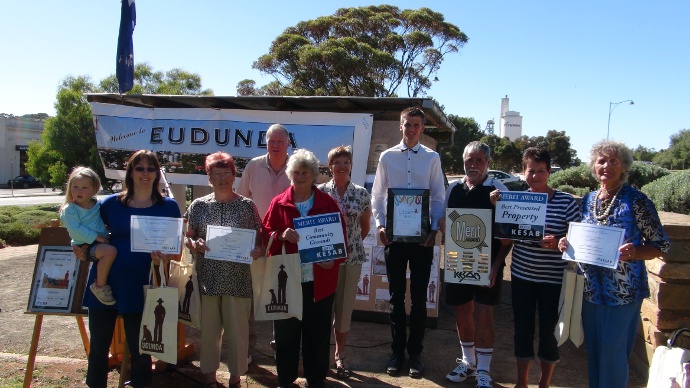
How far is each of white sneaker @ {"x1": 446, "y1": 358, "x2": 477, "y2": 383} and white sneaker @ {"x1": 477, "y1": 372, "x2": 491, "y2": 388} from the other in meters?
0.24

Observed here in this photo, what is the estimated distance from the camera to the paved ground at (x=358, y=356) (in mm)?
4312

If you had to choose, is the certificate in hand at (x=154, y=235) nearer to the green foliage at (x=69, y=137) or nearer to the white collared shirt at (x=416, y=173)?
the white collared shirt at (x=416, y=173)

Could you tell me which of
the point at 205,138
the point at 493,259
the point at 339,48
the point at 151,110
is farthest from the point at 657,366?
the point at 339,48

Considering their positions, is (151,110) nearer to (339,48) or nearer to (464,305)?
(464,305)

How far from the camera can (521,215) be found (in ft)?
11.5

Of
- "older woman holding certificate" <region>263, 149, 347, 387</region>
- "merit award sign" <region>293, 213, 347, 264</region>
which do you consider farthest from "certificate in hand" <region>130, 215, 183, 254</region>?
"merit award sign" <region>293, 213, 347, 264</region>

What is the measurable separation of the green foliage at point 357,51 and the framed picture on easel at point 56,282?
74.4ft

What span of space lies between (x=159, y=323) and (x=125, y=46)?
5358mm

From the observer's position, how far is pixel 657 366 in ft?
9.36

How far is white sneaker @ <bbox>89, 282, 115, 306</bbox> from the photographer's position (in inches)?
134

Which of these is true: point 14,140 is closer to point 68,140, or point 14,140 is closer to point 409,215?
point 68,140

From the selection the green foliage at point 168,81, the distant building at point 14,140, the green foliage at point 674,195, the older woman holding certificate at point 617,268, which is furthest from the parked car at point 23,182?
the older woman holding certificate at point 617,268

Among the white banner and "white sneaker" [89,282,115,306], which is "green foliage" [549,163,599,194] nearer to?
the white banner

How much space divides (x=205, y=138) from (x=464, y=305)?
4378 mm
